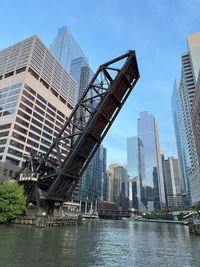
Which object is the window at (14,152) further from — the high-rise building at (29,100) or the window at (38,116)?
the window at (38,116)

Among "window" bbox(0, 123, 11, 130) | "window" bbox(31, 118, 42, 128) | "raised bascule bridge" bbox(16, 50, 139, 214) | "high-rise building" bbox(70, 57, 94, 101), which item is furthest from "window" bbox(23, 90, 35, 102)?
"high-rise building" bbox(70, 57, 94, 101)

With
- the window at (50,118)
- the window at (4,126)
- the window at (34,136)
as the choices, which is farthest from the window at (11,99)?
the window at (50,118)

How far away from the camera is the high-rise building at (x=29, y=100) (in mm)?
74000

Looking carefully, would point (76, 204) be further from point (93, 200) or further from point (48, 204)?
point (48, 204)

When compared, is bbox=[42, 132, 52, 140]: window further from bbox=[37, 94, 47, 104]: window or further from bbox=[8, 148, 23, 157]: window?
bbox=[8, 148, 23, 157]: window

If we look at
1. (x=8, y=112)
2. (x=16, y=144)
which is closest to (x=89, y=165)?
(x=16, y=144)

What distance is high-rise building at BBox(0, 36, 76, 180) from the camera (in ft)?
243

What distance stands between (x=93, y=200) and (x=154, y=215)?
42455mm

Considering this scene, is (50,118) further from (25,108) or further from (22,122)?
(22,122)

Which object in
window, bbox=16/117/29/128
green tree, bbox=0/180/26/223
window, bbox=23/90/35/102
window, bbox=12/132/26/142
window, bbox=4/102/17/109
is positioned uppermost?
window, bbox=23/90/35/102

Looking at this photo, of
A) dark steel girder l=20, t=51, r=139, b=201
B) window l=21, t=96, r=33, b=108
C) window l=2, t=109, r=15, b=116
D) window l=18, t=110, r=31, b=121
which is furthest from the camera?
window l=21, t=96, r=33, b=108

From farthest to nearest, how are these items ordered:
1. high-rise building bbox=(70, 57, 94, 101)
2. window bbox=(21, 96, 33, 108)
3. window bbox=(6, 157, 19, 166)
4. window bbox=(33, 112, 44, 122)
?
1. high-rise building bbox=(70, 57, 94, 101)
2. window bbox=(33, 112, 44, 122)
3. window bbox=(21, 96, 33, 108)
4. window bbox=(6, 157, 19, 166)

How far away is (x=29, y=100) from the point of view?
275ft

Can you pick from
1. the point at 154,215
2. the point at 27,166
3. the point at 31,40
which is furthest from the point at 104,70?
the point at 154,215
